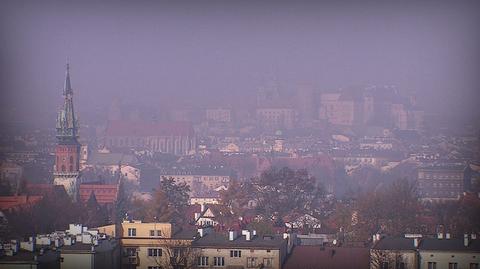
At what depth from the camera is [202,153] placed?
41.0 metres

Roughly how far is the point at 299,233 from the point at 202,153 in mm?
24736

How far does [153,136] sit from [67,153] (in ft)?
57.9

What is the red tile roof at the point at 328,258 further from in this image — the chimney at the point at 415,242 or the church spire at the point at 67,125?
the church spire at the point at 67,125

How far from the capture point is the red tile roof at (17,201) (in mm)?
18297

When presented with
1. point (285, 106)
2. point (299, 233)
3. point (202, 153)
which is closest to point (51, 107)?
point (202, 153)

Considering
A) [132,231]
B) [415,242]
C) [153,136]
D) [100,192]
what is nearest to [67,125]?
[100,192]

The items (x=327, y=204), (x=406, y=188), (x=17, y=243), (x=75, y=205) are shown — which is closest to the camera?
(x=17, y=243)

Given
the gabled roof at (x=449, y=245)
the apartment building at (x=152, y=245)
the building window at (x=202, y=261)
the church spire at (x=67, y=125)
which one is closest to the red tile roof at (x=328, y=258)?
the gabled roof at (x=449, y=245)

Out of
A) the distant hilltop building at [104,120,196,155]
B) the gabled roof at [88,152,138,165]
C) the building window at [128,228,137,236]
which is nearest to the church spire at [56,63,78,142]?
the gabled roof at [88,152,138,165]

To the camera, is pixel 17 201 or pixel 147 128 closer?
pixel 17 201

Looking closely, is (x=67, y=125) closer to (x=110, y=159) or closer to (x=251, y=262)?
(x=110, y=159)

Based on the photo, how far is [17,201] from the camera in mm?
19203

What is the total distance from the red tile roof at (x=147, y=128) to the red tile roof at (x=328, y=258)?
30.4 meters

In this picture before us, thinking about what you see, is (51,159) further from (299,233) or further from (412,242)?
(412,242)
